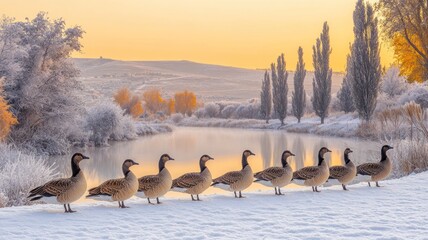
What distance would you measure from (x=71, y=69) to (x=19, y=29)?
3.54m

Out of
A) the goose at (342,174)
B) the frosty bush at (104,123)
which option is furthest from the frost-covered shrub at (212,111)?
the goose at (342,174)

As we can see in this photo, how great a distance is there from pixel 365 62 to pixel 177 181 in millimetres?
33056

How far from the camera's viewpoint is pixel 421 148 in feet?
45.2

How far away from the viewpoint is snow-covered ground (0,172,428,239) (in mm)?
6785

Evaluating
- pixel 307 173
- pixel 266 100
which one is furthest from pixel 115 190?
pixel 266 100

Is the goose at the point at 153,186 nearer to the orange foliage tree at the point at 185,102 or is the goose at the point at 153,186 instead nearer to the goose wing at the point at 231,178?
the goose wing at the point at 231,178

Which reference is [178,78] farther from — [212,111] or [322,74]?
[322,74]

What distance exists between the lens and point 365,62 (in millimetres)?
39469

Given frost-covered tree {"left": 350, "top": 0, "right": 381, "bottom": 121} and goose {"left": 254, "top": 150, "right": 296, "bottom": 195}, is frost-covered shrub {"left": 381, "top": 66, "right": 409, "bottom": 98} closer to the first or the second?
frost-covered tree {"left": 350, "top": 0, "right": 381, "bottom": 121}

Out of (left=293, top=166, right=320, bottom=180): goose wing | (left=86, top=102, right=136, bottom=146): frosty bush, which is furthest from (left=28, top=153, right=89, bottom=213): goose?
(left=86, top=102, right=136, bottom=146): frosty bush

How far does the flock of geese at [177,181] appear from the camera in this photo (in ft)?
26.2

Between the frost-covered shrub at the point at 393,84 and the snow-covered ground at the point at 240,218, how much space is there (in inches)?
1652

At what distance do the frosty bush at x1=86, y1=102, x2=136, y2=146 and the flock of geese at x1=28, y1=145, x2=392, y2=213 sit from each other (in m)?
27.5

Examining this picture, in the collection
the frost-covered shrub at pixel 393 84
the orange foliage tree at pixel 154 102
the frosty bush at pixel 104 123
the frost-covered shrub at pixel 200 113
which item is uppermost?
the orange foliage tree at pixel 154 102
